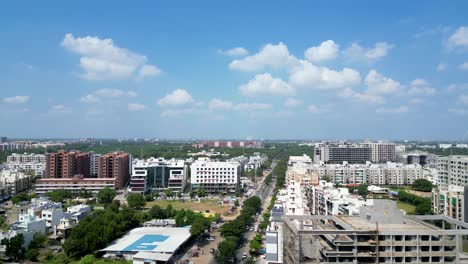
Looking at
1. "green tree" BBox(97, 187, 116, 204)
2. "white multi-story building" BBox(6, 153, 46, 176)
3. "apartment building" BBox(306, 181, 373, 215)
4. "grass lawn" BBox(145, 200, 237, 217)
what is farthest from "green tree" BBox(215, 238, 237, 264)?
"white multi-story building" BBox(6, 153, 46, 176)

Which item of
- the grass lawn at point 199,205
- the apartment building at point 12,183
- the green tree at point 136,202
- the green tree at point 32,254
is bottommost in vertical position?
the grass lawn at point 199,205

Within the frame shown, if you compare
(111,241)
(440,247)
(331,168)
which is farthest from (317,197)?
(331,168)

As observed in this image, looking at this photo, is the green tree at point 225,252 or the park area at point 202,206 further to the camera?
the park area at point 202,206

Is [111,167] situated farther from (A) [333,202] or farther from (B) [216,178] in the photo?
(A) [333,202]

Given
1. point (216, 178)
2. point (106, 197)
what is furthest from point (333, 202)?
point (216, 178)

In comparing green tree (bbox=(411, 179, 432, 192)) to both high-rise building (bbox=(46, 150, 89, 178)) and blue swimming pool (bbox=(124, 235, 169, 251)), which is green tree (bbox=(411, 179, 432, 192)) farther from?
high-rise building (bbox=(46, 150, 89, 178))

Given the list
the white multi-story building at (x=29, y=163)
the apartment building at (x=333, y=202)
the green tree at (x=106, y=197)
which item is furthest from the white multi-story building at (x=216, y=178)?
the white multi-story building at (x=29, y=163)

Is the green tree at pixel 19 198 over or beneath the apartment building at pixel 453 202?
beneath

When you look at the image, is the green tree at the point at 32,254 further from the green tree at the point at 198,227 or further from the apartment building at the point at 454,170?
the apartment building at the point at 454,170
